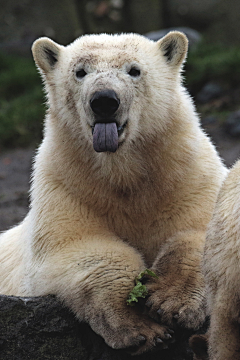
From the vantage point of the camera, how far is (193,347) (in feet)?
10.5

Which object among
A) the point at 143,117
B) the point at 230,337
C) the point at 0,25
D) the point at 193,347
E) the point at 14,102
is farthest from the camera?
→ the point at 0,25

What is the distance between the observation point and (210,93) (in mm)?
11266

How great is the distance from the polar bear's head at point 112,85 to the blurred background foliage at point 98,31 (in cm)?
684

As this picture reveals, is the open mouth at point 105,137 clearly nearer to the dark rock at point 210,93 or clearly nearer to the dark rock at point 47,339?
the dark rock at point 47,339

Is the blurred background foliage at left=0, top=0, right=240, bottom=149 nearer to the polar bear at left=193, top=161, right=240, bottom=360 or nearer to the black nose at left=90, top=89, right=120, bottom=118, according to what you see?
the black nose at left=90, top=89, right=120, bottom=118

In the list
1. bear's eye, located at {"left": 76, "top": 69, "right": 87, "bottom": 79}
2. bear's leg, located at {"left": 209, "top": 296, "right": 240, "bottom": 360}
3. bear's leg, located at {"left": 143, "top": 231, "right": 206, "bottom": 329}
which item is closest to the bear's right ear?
bear's eye, located at {"left": 76, "top": 69, "right": 87, "bottom": 79}

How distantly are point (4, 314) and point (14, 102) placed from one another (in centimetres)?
924

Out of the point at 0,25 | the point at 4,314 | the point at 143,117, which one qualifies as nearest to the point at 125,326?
the point at 4,314

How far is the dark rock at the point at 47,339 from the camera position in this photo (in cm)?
338

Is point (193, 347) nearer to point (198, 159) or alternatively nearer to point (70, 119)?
point (198, 159)

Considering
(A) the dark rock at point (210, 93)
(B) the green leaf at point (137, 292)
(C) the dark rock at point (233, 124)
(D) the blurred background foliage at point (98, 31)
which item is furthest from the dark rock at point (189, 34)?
(B) the green leaf at point (137, 292)

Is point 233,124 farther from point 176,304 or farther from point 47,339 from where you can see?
point 47,339

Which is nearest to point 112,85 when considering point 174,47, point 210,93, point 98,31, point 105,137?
point 105,137

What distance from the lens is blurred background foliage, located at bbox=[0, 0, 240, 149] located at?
11.3 meters
